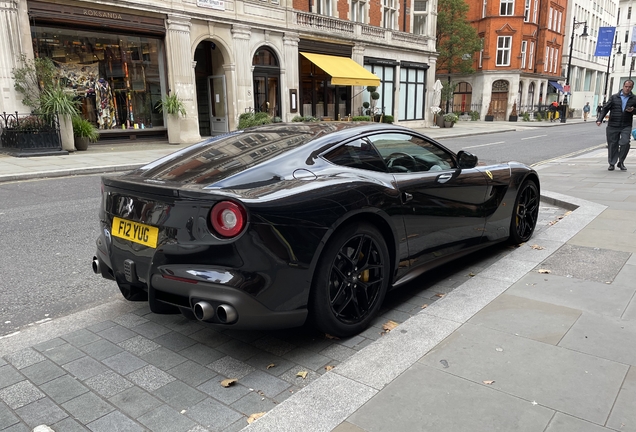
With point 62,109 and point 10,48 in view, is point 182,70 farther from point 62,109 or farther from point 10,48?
point 10,48

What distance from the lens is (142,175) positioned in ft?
11.0

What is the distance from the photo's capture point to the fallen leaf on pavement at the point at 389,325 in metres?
3.45

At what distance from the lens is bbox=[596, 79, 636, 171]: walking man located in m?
10.3

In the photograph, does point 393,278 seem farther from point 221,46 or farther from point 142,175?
point 221,46

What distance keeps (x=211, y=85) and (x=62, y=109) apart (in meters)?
8.87

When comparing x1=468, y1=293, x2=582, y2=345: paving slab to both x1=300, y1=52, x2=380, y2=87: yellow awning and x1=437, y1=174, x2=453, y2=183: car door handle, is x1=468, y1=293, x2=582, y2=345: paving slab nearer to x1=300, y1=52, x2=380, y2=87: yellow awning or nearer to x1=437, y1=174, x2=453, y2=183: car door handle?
x1=437, y1=174, x2=453, y2=183: car door handle

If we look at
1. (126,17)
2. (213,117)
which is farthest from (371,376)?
(213,117)

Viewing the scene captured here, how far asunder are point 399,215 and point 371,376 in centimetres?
131

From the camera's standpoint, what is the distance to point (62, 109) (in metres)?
15.0

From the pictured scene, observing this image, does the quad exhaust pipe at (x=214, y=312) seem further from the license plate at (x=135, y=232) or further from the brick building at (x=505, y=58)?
the brick building at (x=505, y=58)

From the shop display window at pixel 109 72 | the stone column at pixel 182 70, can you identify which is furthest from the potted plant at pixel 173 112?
the shop display window at pixel 109 72

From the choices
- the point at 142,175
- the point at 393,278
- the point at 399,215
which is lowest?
the point at 393,278

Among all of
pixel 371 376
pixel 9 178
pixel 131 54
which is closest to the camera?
pixel 371 376

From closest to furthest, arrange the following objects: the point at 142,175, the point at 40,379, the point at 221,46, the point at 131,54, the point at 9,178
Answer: the point at 40,379, the point at 142,175, the point at 9,178, the point at 131,54, the point at 221,46
